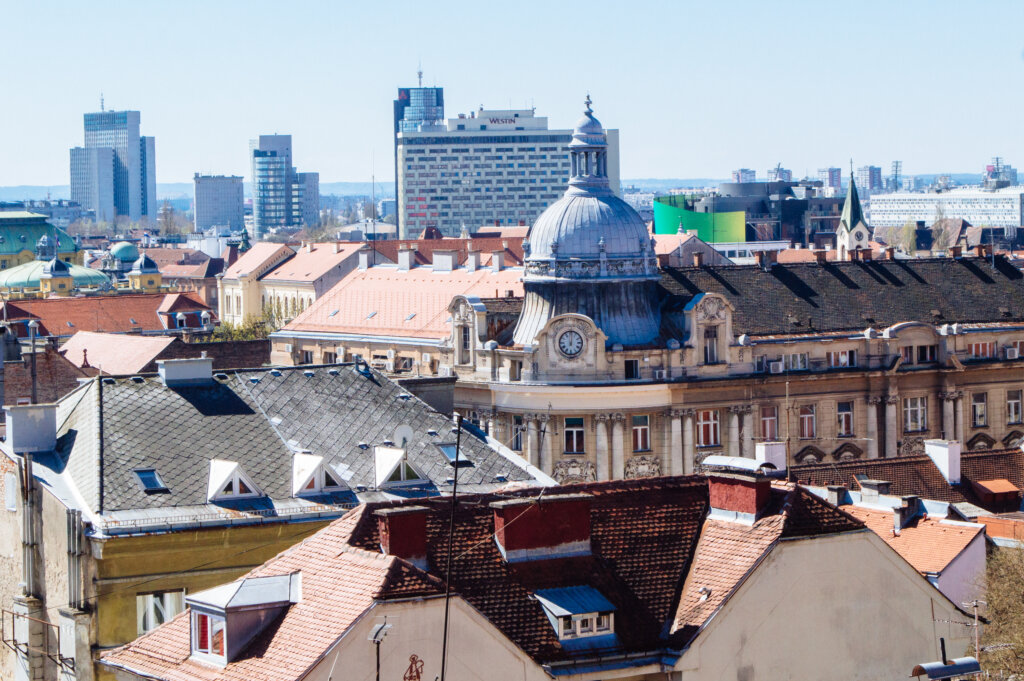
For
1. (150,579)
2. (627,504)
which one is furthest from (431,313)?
(627,504)

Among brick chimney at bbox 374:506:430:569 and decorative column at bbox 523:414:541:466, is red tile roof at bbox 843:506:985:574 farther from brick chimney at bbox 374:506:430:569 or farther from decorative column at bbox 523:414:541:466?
decorative column at bbox 523:414:541:466

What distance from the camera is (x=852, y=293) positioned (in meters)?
99.8

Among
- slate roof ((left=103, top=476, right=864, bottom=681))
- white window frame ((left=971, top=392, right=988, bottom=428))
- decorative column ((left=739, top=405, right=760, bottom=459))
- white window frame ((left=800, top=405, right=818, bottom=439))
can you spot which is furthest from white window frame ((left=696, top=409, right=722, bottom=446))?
slate roof ((left=103, top=476, right=864, bottom=681))

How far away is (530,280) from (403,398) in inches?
1549

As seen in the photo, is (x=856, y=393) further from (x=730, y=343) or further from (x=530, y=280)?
(x=530, y=280)

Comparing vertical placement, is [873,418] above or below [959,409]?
below

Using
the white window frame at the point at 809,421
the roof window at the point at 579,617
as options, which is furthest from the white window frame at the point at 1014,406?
the roof window at the point at 579,617

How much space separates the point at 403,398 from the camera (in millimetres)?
53000

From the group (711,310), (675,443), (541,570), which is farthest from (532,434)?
(541,570)

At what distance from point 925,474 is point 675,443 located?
23747 millimetres

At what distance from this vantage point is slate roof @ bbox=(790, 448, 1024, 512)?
216ft

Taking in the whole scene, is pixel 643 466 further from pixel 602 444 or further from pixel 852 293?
pixel 852 293

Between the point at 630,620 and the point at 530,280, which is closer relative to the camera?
the point at 630,620

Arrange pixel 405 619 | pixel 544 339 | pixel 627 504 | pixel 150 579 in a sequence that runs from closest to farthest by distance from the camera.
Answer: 1. pixel 405 619
2. pixel 627 504
3. pixel 150 579
4. pixel 544 339
